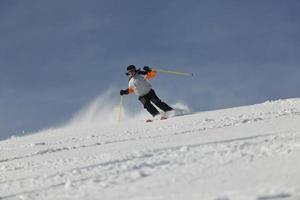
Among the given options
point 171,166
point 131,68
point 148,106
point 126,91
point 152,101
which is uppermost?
point 131,68

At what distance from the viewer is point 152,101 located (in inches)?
616

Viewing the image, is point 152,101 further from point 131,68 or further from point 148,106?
point 131,68

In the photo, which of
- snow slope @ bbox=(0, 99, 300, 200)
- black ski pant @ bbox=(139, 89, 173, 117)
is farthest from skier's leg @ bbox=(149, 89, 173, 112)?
snow slope @ bbox=(0, 99, 300, 200)

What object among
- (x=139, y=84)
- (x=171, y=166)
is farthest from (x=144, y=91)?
(x=171, y=166)

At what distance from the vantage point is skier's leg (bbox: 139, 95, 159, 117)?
1550cm

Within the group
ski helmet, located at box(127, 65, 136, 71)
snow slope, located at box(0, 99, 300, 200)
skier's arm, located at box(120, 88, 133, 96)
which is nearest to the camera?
snow slope, located at box(0, 99, 300, 200)

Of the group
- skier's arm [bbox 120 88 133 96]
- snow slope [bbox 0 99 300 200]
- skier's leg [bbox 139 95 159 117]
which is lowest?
snow slope [bbox 0 99 300 200]

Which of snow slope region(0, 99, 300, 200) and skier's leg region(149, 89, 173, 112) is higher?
skier's leg region(149, 89, 173, 112)

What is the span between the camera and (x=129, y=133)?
1152cm

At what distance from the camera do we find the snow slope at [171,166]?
514 centimetres

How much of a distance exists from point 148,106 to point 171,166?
30.2 ft

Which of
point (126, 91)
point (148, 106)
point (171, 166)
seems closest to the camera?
point (171, 166)

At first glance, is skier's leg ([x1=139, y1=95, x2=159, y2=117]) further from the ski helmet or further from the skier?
the ski helmet

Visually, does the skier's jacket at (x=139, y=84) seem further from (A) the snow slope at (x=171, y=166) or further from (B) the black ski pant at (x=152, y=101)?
(A) the snow slope at (x=171, y=166)
